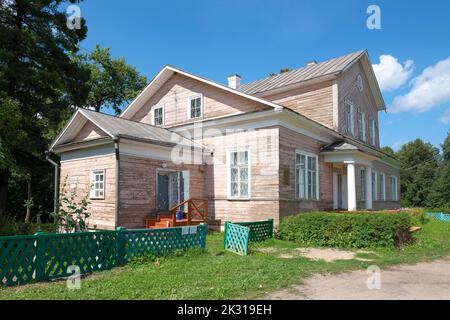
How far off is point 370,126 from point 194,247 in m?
19.2

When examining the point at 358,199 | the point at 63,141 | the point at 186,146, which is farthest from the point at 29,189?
the point at 358,199

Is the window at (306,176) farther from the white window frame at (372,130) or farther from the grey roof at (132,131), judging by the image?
the white window frame at (372,130)

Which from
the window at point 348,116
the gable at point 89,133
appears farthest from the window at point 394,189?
the gable at point 89,133

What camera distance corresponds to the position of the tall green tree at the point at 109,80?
37.4 m

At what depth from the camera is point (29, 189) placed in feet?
82.4

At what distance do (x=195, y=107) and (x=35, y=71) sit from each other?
9350mm

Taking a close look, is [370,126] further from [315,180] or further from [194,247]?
[194,247]

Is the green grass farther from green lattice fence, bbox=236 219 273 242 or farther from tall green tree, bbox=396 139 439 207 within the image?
tall green tree, bbox=396 139 439 207

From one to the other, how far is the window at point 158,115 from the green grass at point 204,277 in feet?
36.2

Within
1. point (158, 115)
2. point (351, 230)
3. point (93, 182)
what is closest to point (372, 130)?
point (158, 115)

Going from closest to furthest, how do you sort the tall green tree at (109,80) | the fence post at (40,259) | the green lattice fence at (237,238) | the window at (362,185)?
the fence post at (40,259)
the green lattice fence at (237,238)
the window at (362,185)
the tall green tree at (109,80)

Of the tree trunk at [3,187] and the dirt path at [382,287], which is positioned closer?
the dirt path at [382,287]

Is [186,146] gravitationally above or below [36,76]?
below

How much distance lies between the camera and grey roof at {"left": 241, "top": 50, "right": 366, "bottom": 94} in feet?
62.7
